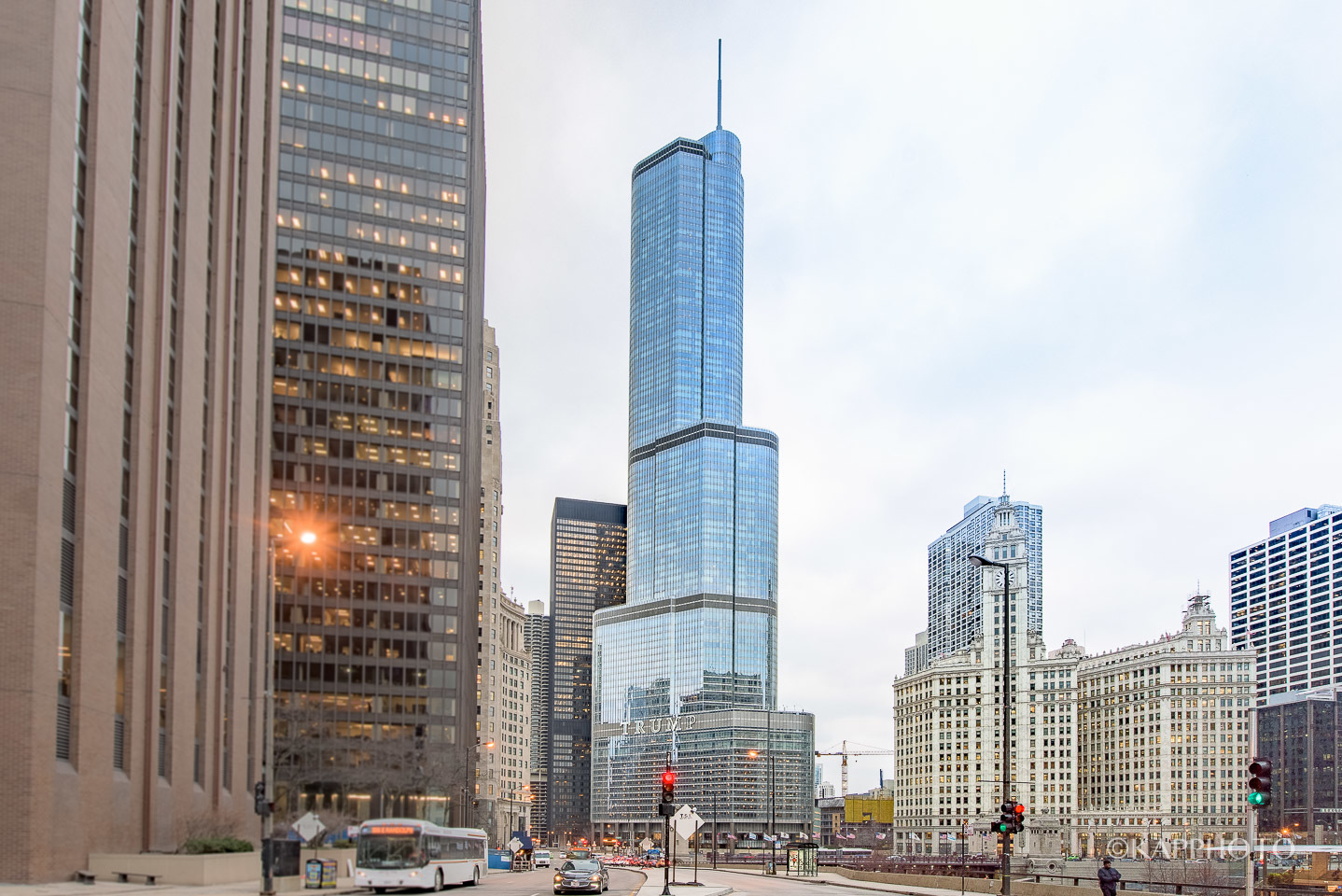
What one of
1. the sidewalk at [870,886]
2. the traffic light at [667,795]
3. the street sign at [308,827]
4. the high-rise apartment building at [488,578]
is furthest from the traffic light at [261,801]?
the high-rise apartment building at [488,578]

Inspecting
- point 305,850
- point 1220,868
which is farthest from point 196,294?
point 1220,868

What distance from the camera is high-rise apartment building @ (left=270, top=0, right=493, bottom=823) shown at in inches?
4112

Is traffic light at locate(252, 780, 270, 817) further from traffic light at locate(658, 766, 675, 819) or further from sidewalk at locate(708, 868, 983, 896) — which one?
sidewalk at locate(708, 868, 983, 896)

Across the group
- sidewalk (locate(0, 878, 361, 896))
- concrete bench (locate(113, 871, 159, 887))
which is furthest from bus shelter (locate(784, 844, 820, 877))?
concrete bench (locate(113, 871, 159, 887))

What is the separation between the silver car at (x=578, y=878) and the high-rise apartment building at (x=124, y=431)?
15.9 m

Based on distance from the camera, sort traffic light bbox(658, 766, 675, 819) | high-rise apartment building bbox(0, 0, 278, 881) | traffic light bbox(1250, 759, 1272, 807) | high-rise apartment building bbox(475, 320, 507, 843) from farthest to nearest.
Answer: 1. high-rise apartment building bbox(475, 320, 507, 843)
2. traffic light bbox(658, 766, 675, 819)
3. high-rise apartment building bbox(0, 0, 278, 881)
4. traffic light bbox(1250, 759, 1272, 807)

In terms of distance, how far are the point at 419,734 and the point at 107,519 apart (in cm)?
6638

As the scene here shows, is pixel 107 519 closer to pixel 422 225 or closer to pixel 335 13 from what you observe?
pixel 422 225

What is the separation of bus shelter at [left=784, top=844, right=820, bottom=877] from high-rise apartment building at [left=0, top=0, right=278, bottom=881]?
119 ft

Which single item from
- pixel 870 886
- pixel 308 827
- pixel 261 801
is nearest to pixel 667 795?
pixel 308 827

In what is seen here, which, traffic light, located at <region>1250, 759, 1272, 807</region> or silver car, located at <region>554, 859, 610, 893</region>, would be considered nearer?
traffic light, located at <region>1250, 759, 1272, 807</region>

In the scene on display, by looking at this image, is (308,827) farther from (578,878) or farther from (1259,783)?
(1259,783)

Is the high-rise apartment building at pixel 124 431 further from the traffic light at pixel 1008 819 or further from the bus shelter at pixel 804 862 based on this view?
the bus shelter at pixel 804 862

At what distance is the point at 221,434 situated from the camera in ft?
211
